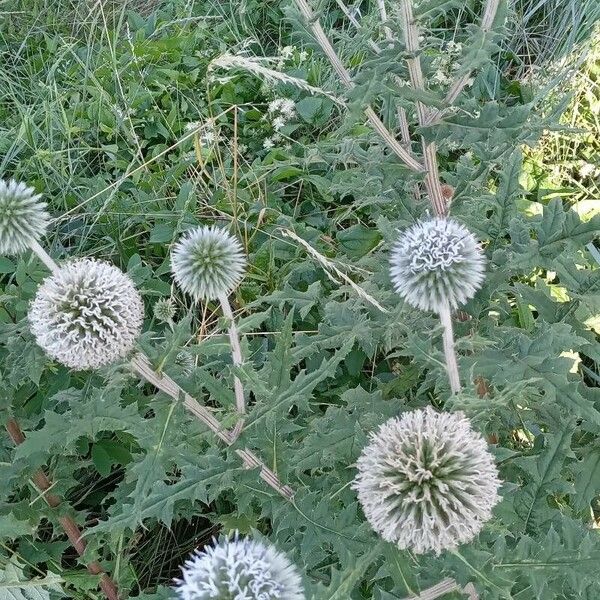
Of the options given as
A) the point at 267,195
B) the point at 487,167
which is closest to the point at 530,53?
the point at 267,195

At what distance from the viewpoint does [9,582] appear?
203 centimetres

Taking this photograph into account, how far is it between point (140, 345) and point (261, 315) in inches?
13.1

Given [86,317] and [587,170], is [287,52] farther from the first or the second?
[86,317]

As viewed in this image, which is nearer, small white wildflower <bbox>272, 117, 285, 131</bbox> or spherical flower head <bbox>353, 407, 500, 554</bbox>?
spherical flower head <bbox>353, 407, 500, 554</bbox>

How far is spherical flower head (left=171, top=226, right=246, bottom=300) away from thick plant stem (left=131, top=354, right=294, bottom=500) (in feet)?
0.94

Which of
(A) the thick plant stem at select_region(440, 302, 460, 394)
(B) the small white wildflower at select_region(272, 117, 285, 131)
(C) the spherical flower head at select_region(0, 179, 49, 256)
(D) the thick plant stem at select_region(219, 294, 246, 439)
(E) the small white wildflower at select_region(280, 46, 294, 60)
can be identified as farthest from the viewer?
(E) the small white wildflower at select_region(280, 46, 294, 60)

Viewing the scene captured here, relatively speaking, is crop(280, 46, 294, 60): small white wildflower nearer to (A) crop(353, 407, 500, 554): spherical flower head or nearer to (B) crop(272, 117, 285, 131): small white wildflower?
(B) crop(272, 117, 285, 131): small white wildflower

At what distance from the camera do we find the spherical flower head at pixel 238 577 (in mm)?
1354

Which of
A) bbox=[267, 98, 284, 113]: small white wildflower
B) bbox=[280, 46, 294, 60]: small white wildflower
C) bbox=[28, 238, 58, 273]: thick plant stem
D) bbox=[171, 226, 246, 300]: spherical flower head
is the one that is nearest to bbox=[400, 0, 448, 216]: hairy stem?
bbox=[171, 226, 246, 300]: spherical flower head

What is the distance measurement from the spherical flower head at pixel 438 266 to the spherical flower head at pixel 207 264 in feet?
1.60

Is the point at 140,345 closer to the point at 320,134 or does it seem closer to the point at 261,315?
the point at 261,315

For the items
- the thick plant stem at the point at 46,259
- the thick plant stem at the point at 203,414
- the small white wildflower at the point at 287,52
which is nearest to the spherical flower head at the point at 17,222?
the thick plant stem at the point at 46,259

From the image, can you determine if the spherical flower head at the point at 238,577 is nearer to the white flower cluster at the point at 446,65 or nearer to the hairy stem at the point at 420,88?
the hairy stem at the point at 420,88

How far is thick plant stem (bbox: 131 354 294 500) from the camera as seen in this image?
5.67 feet
